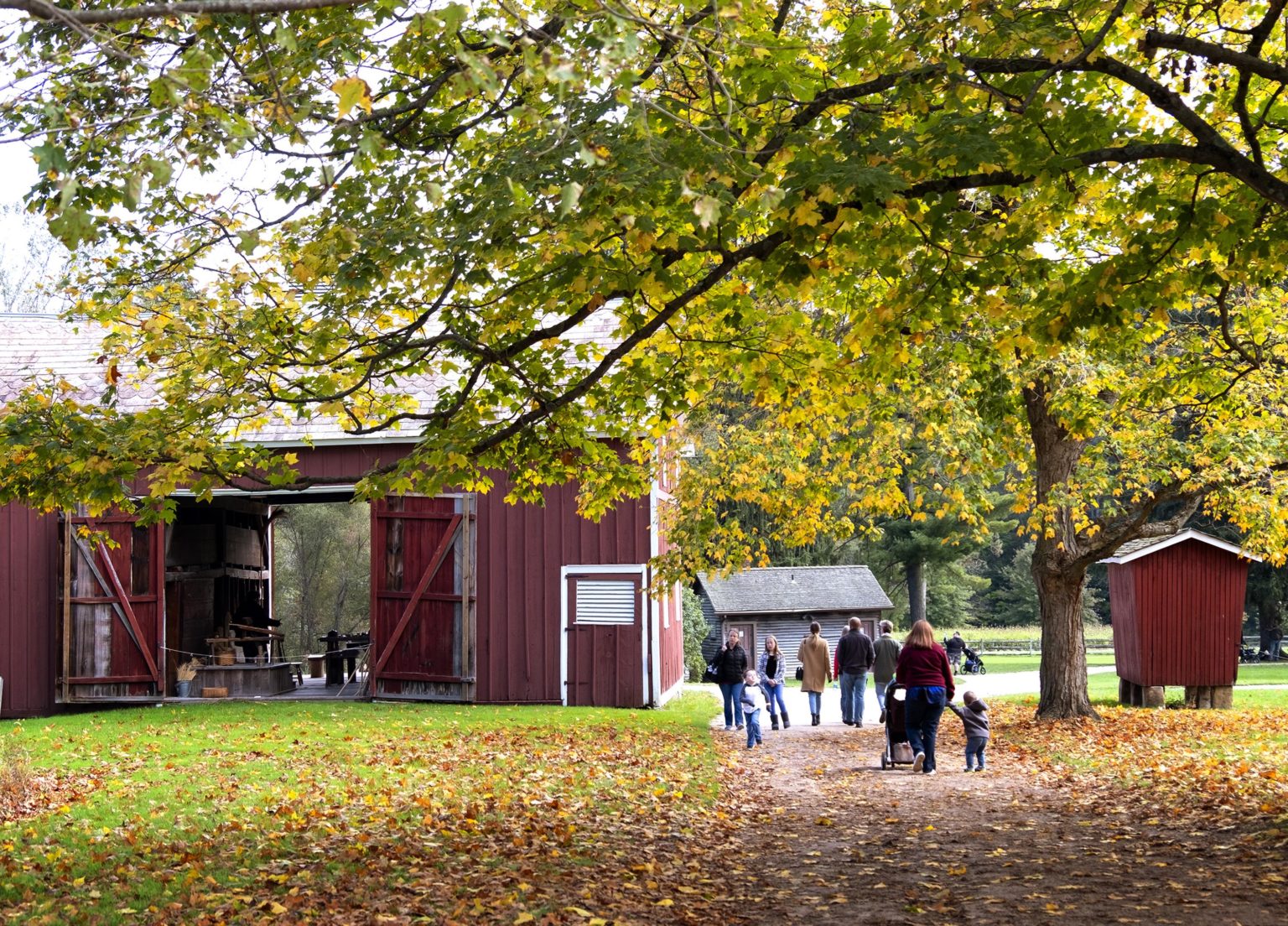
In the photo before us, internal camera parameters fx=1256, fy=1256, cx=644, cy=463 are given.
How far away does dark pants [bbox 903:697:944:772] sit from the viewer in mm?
12672

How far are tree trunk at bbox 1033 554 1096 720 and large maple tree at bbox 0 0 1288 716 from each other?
855 centimetres

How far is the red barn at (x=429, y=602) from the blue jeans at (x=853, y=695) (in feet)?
11.0

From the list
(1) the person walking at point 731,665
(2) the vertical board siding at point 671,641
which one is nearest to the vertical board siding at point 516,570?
(2) the vertical board siding at point 671,641

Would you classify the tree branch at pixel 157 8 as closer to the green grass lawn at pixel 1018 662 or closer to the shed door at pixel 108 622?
the shed door at pixel 108 622

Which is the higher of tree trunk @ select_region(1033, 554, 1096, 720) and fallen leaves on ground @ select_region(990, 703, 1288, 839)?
tree trunk @ select_region(1033, 554, 1096, 720)

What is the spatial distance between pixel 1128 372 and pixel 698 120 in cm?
866

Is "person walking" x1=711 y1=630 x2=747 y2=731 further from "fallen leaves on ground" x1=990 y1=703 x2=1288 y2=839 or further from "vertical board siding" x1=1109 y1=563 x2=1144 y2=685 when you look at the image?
"vertical board siding" x1=1109 y1=563 x2=1144 y2=685

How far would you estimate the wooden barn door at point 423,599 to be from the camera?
2017 cm

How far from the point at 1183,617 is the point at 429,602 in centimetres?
1353

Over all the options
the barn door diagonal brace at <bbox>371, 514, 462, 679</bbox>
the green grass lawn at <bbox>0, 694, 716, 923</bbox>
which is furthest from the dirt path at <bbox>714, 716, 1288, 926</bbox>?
the barn door diagonal brace at <bbox>371, 514, 462, 679</bbox>

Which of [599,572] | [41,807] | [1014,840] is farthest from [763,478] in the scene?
[41,807]

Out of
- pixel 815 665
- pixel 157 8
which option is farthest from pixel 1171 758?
pixel 157 8

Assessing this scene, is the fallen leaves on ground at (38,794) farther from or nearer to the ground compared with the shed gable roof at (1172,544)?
nearer to the ground

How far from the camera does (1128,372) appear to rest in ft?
49.9
